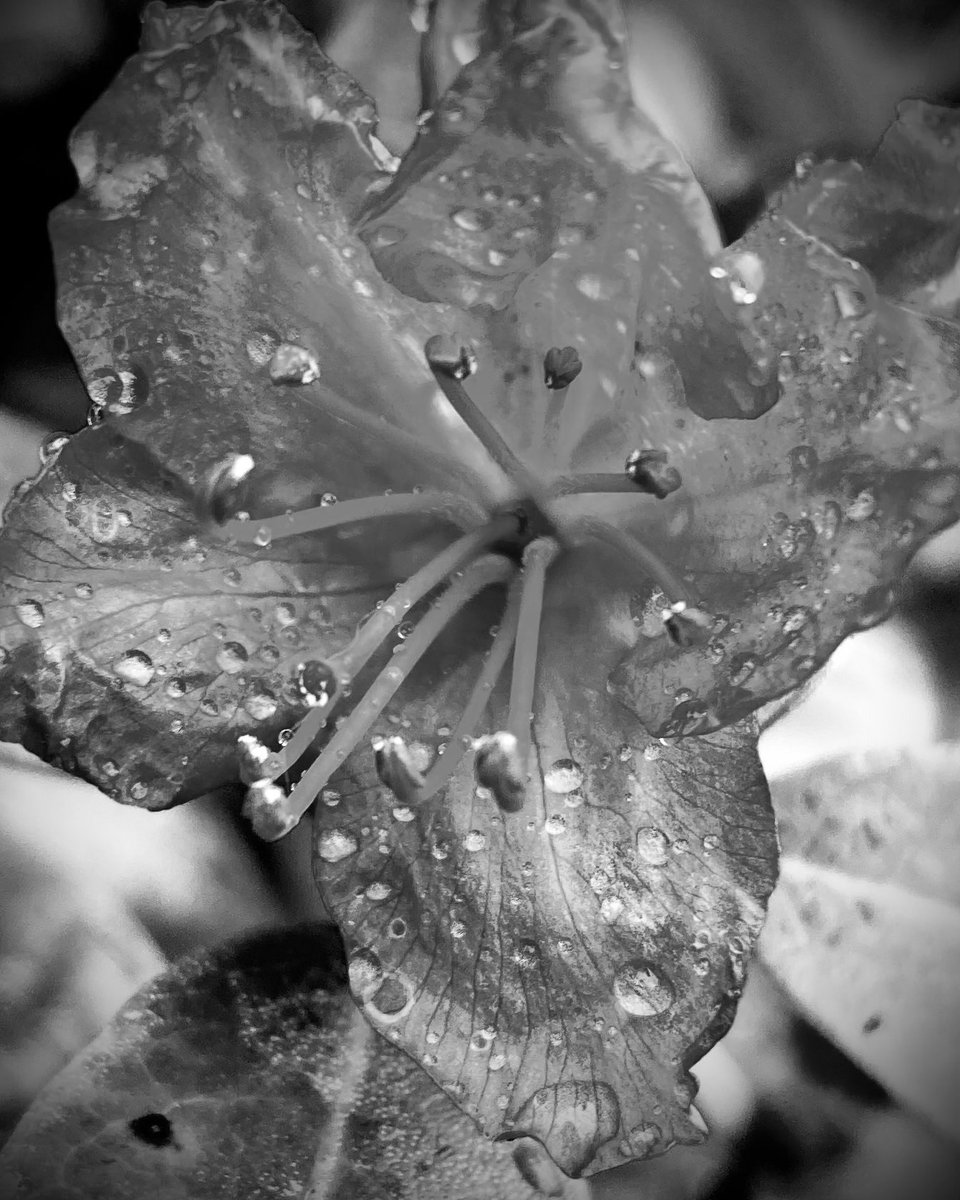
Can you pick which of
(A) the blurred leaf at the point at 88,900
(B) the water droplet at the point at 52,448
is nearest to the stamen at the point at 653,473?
(B) the water droplet at the point at 52,448

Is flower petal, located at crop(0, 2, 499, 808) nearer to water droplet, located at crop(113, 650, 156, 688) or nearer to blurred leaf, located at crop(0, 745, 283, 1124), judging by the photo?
water droplet, located at crop(113, 650, 156, 688)

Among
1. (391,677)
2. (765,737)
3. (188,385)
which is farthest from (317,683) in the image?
(765,737)

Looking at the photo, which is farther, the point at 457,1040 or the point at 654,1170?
the point at 654,1170

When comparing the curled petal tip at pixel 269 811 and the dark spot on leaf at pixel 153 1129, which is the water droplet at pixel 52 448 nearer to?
the curled petal tip at pixel 269 811

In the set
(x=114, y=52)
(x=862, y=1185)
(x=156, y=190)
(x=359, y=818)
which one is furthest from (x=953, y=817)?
(x=114, y=52)

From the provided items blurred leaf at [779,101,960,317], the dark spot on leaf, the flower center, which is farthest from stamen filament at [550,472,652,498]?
the dark spot on leaf

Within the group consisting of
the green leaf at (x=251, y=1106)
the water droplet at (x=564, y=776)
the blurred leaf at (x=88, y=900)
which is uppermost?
the water droplet at (x=564, y=776)

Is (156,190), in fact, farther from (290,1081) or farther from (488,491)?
(290,1081)
